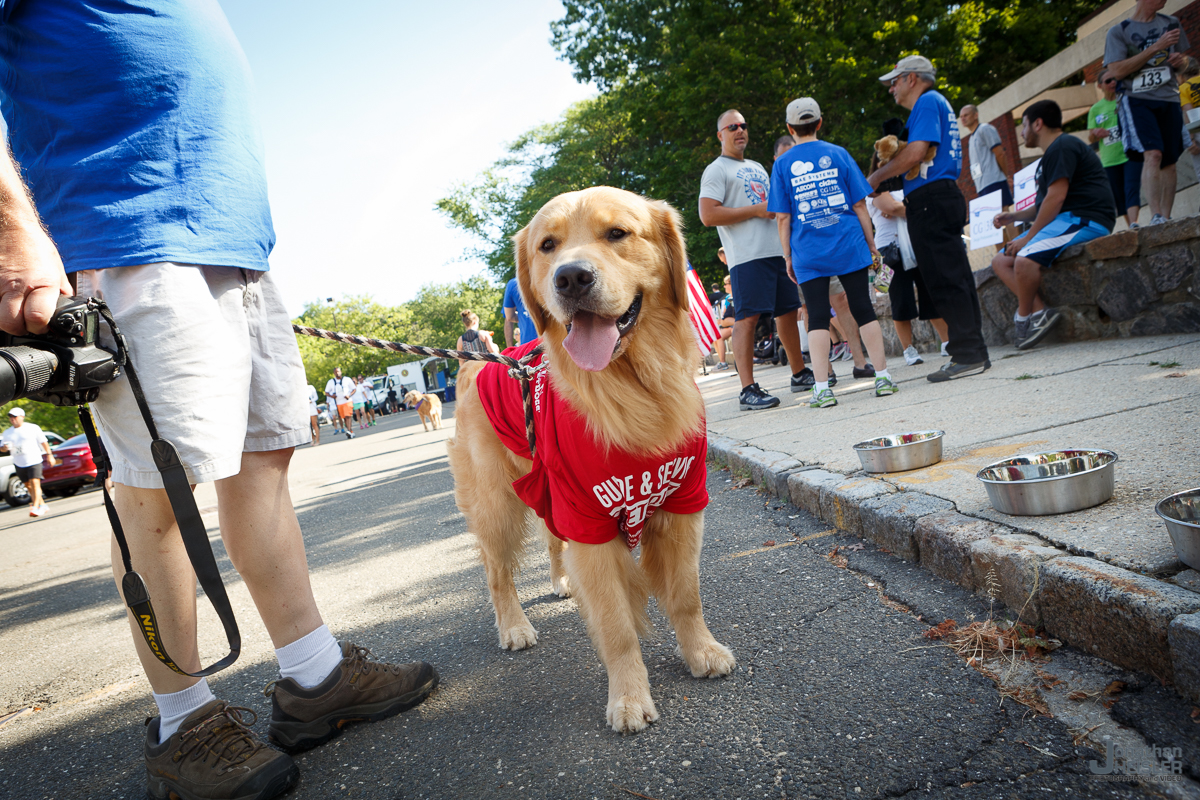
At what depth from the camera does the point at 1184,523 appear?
1.57 meters

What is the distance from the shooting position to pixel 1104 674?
1.61m

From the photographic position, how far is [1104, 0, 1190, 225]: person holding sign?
644 centimetres

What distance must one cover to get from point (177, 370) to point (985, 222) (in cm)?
891

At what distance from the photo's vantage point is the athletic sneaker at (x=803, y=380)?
6.93m

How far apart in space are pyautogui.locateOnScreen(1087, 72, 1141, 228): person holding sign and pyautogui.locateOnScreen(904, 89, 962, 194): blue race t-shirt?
3.26 meters

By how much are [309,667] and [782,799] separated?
4.85 feet

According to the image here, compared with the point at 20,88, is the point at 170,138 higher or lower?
lower

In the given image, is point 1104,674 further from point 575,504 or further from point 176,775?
point 176,775

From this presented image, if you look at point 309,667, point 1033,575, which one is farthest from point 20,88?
point 1033,575

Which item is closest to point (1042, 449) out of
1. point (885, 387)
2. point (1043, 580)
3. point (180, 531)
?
point (1043, 580)

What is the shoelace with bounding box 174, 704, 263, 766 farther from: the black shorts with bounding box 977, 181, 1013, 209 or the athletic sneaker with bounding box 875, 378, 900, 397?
the black shorts with bounding box 977, 181, 1013, 209

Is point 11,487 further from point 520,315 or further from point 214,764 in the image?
point 214,764

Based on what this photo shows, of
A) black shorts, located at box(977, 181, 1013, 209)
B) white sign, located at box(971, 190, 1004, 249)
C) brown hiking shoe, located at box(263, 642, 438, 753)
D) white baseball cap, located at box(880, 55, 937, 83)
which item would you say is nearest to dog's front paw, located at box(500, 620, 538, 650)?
brown hiking shoe, located at box(263, 642, 438, 753)

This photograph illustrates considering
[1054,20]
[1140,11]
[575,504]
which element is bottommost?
[575,504]
